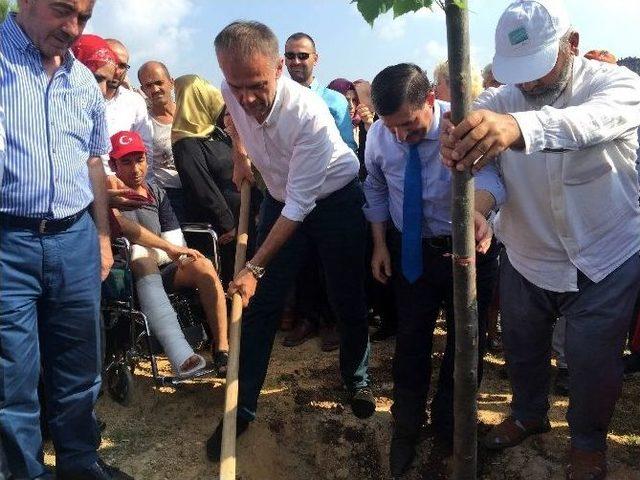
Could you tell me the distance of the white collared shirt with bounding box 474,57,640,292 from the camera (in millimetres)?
2207

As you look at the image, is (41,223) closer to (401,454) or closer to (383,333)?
(401,454)

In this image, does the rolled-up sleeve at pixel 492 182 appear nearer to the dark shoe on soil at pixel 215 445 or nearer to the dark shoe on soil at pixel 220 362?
the dark shoe on soil at pixel 215 445

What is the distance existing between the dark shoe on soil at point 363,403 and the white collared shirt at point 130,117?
2.34 m

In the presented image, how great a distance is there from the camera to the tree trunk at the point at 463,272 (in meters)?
1.50

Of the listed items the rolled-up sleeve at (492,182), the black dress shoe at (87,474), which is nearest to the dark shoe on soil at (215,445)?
the black dress shoe at (87,474)

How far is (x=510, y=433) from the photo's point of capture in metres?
3.09

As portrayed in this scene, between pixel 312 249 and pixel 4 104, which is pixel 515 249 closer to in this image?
pixel 312 249

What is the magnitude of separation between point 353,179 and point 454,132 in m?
1.85

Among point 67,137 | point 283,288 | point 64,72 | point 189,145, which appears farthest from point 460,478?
point 189,145

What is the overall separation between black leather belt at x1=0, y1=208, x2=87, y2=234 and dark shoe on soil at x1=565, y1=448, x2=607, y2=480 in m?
2.64

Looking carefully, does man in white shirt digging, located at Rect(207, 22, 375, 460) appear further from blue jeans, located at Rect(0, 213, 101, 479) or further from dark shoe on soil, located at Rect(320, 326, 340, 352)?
dark shoe on soil, located at Rect(320, 326, 340, 352)

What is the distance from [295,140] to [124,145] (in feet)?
5.25

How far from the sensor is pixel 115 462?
3162 millimetres

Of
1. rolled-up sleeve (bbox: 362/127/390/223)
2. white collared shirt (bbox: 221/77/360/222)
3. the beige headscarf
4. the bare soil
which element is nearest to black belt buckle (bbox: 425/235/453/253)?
rolled-up sleeve (bbox: 362/127/390/223)
